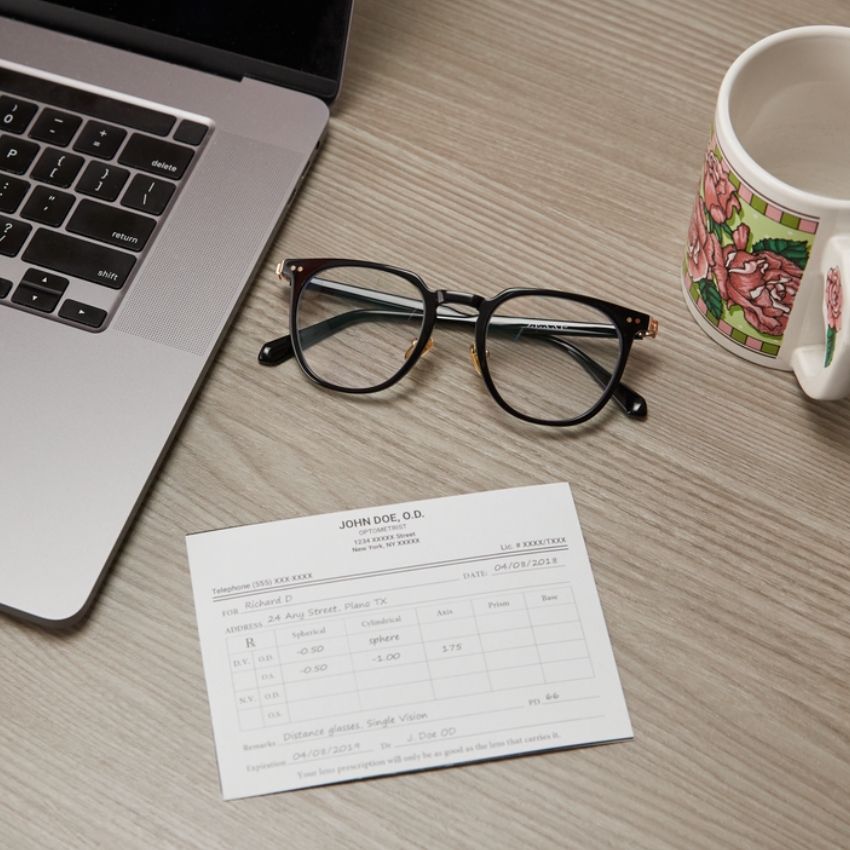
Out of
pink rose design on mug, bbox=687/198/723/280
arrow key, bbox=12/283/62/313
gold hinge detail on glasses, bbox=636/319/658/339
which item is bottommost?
arrow key, bbox=12/283/62/313

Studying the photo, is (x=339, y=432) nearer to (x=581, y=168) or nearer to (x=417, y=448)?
(x=417, y=448)

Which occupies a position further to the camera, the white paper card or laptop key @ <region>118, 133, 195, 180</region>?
laptop key @ <region>118, 133, 195, 180</region>

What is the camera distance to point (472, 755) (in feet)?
1.50

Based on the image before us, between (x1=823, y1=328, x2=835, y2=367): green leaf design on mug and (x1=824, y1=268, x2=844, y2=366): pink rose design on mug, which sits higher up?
(x1=824, y1=268, x2=844, y2=366): pink rose design on mug

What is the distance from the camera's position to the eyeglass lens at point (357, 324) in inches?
21.7

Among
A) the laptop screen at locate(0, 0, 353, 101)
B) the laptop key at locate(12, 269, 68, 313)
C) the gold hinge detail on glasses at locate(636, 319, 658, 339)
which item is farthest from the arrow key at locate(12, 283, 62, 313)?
the gold hinge detail on glasses at locate(636, 319, 658, 339)

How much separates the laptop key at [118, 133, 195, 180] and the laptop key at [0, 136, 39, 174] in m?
0.06

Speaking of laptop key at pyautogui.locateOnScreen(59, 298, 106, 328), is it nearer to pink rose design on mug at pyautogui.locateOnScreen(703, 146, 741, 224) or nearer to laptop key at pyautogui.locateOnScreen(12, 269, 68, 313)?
laptop key at pyautogui.locateOnScreen(12, 269, 68, 313)

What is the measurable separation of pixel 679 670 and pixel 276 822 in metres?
0.22

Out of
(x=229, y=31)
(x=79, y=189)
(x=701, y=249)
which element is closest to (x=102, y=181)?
(x=79, y=189)

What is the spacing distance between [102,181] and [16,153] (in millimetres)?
62

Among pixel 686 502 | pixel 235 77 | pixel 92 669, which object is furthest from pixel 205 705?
pixel 235 77

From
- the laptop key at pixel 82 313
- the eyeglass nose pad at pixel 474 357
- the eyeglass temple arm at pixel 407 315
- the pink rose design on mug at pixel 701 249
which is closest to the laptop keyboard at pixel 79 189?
the laptop key at pixel 82 313

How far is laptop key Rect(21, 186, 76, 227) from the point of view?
553mm
